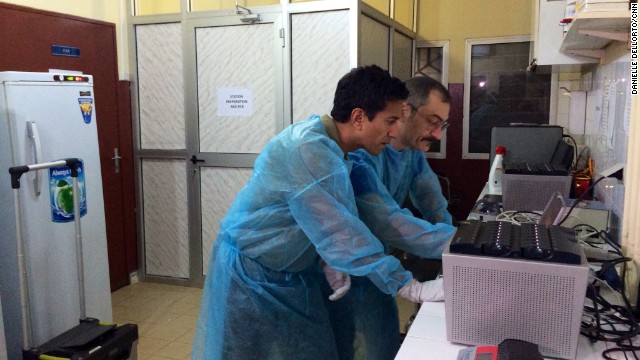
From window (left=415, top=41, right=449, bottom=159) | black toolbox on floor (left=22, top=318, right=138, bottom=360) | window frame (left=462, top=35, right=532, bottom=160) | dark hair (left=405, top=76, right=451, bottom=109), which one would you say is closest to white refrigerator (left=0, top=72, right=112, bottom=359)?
black toolbox on floor (left=22, top=318, right=138, bottom=360)

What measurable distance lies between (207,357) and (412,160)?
46.4 inches

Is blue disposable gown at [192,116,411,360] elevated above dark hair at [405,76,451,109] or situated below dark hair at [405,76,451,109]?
below

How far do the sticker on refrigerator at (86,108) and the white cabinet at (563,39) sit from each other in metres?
2.40

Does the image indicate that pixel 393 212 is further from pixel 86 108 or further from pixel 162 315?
pixel 162 315

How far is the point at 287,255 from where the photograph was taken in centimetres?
170

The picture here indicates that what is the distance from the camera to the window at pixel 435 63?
470cm

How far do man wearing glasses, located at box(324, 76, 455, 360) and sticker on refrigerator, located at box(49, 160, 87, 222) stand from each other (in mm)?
1553

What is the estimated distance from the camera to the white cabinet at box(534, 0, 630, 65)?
1.97 metres

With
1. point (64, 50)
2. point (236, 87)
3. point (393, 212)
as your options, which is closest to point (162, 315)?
point (236, 87)

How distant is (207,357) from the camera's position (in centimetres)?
182

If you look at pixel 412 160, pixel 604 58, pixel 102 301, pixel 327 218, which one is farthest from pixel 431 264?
pixel 102 301

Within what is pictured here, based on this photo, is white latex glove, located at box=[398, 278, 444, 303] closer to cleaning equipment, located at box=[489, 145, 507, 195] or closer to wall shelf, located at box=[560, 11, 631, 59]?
wall shelf, located at box=[560, 11, 631, 59]

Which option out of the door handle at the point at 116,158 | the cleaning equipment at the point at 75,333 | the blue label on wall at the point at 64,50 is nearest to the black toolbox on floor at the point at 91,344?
the cleaning equipment at the point at 75,333

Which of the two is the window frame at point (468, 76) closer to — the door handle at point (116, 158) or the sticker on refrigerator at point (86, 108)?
the door handle at point (116, 158)
